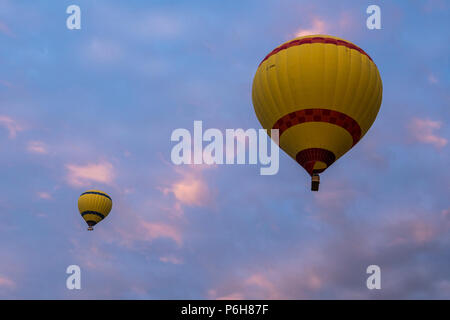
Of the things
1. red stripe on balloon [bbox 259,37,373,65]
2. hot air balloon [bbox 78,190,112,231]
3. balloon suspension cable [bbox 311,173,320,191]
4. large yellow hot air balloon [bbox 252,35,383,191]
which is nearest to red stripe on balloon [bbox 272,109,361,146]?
large yellow hot air balloon [bbox 252,35,383,191]

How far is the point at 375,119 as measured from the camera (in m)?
26.5

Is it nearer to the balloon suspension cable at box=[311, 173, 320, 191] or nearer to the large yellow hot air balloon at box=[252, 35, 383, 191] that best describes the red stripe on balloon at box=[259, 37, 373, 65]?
the large yellow hot air balloon at box=[252, 35, 383, 191]

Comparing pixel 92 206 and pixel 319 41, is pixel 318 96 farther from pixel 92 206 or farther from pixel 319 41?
pixel 92 206

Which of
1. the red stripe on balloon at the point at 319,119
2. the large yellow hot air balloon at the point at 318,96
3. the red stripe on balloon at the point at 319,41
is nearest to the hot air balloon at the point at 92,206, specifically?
the large yellow hot air balloon at the point at 318,96

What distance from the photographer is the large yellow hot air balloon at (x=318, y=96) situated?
936 inches

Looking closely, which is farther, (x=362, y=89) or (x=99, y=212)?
(x=99, y=212)

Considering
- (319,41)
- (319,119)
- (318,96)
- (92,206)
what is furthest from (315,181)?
(92,206)

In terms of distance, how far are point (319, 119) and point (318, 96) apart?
1103 millimetres

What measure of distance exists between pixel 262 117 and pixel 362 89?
525 cm

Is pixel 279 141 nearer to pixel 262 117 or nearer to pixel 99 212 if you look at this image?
pixel 262 117

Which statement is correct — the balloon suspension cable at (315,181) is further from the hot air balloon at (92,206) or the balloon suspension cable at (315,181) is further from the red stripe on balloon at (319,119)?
the hot air balloon at (92,206)

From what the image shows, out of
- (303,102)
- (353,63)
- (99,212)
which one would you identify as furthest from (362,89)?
(99,212)

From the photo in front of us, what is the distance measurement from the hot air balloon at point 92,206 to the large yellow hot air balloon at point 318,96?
3039cm

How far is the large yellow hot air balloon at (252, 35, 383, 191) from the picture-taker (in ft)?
78.0
